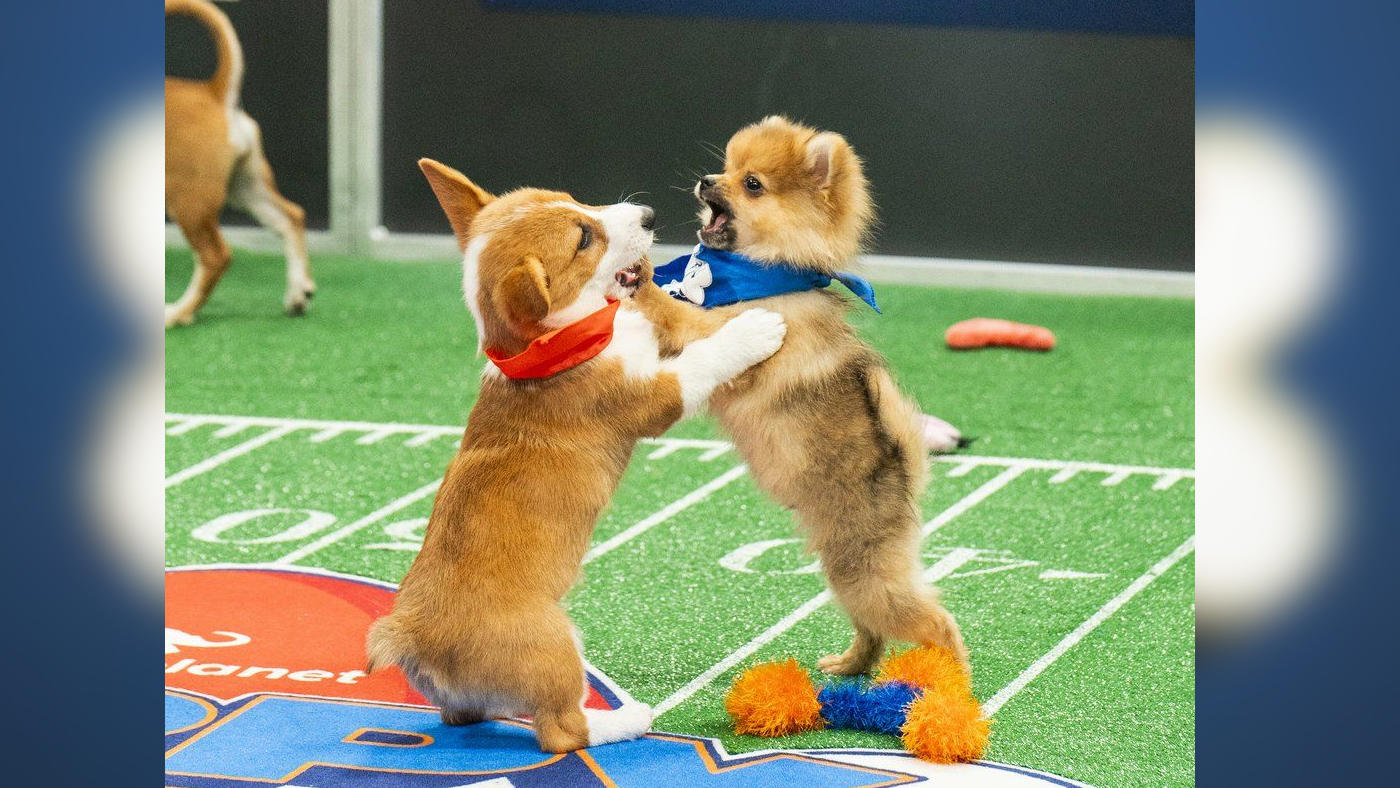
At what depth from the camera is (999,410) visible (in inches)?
254

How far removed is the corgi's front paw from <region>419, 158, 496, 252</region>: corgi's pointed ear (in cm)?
56

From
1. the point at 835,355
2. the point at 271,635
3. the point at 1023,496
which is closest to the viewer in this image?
the point at 835,355

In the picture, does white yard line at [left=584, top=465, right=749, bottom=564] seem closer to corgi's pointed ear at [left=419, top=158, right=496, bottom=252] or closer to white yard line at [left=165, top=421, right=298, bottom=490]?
corgi's pointed ear at [left=419, top=158, right=496, bottom=252]

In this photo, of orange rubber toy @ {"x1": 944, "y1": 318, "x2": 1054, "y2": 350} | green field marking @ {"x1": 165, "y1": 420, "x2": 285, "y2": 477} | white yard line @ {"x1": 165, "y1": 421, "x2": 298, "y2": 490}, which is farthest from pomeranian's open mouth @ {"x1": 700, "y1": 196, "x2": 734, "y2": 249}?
orange rubber toy @ {"x1": 944, "y1": 318, "x2": 1054, "y2": 350}

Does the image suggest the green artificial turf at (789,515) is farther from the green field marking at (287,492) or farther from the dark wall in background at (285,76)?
the dark wall in background at (285,76)

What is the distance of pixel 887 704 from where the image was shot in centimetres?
327

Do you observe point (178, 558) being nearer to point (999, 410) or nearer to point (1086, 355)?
point (999, 410)

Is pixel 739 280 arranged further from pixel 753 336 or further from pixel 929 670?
pixel 929 670

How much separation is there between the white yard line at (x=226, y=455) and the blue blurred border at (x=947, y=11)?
13.3 ft

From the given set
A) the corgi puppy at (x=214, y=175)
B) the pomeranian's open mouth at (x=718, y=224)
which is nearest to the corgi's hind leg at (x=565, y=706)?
the pomeranian's open mouth at (x=718, y=224)
